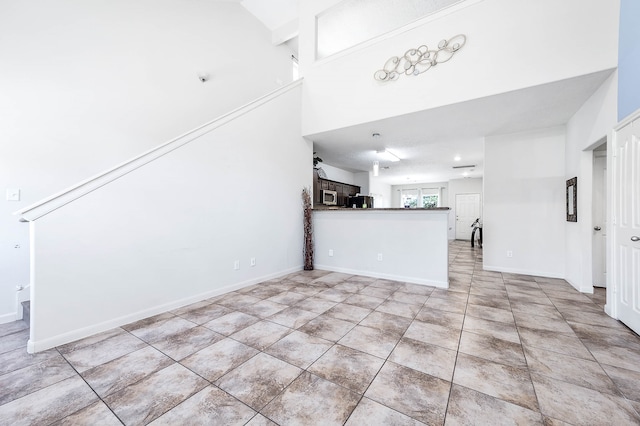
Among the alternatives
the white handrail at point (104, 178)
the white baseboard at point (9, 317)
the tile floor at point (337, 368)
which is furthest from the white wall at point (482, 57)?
the white baseboard at point (9, 317)

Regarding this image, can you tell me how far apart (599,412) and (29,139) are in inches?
209

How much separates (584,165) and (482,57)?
2161mm

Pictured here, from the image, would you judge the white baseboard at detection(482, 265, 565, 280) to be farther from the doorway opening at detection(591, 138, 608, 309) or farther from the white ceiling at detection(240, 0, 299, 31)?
the white ceiling at detection(240, 0, 299, 31)

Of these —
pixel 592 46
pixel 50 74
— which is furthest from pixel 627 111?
pixel 50 74

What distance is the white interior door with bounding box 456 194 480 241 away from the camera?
988cm

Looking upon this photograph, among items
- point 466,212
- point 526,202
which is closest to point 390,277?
point 526,202

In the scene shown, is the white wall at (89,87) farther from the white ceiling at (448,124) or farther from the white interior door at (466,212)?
the white interior door at (466,212)

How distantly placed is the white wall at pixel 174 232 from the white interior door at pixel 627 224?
4211 millimetres

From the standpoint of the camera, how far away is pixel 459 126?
422 cm

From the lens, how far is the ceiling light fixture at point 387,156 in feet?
19.7

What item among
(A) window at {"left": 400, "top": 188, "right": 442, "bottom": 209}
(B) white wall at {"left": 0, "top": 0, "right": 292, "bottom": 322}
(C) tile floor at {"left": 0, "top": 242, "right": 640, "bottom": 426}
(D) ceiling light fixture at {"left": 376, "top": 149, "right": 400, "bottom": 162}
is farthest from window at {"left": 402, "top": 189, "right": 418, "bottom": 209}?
(B) white wall at {"left": 0, "top": 0, "right": 292, "bottom": 322}

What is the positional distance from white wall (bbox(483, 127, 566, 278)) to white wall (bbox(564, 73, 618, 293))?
0.65 feet

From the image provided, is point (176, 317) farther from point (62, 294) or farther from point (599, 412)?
point (599, 412)

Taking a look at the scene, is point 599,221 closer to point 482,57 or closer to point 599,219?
point 599,219
